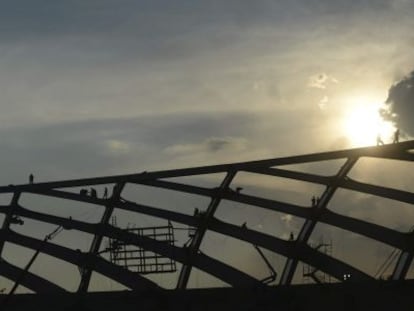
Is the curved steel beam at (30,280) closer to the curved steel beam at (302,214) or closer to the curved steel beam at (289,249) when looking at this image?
the curved steel beam at (302,214)

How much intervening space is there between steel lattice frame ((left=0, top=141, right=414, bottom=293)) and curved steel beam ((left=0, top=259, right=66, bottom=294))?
0.07 meters

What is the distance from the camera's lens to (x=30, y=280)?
6216 centimetres

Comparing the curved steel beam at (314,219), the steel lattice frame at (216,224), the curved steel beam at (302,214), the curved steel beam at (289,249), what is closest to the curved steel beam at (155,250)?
the steel lattice frame at (216,224)

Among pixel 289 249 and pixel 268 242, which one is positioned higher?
pixel 268 242

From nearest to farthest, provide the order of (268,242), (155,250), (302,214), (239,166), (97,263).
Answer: (302,214)
(268,242)
(239,166)
(97,263)
(155,250)

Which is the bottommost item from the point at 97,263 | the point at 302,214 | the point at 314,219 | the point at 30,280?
the point at 30,280

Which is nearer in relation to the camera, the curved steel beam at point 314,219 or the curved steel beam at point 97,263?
the curved steel beam at point 314,219

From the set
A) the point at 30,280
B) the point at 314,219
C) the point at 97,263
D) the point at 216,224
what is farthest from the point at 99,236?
the point at 314,219

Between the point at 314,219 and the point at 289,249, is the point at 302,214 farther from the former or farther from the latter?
the point at 289,249

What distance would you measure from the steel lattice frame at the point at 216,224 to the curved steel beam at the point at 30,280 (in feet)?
0.24

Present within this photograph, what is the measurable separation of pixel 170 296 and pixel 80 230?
8849 millimetres

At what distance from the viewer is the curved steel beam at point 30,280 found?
61.4 metres

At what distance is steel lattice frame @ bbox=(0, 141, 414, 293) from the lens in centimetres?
5691

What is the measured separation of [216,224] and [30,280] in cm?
1451
